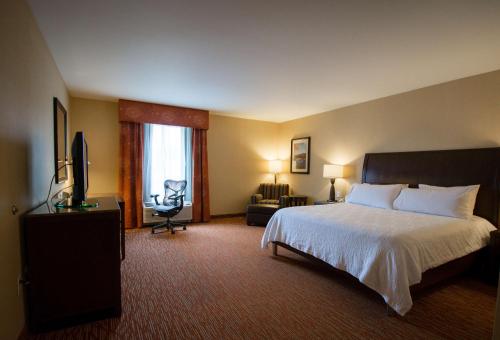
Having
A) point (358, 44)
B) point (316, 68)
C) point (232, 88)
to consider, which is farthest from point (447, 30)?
point (232, 88)

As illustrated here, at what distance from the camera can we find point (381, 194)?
376 cm

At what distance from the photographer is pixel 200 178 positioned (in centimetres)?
Answer: 563

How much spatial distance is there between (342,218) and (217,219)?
356cm

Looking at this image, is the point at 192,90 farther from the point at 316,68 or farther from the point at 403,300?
the point at 403,300

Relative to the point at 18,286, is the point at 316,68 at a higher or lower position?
higher

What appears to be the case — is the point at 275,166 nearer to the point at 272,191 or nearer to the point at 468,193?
the point at 272,191

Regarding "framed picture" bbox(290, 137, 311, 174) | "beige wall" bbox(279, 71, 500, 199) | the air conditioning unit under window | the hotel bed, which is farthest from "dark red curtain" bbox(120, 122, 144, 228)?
"beige wall" bbox(279, 71, 500, 199)

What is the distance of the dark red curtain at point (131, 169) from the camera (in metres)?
4.85

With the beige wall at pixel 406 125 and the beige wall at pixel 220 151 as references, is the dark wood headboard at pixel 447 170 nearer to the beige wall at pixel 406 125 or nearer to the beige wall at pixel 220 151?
the beige wall at pixel 406 125

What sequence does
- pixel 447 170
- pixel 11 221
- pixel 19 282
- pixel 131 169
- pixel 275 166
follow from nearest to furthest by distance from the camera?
pixel 11 221 < pixel 19 282 < pixel 447 170 < pixel 131 169 < pixel 275 166

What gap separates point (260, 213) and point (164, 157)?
2.39m

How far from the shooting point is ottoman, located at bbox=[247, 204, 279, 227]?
5215mm

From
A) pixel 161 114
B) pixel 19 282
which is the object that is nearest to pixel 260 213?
pixel 161 114

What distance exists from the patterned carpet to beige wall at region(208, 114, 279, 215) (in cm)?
260
